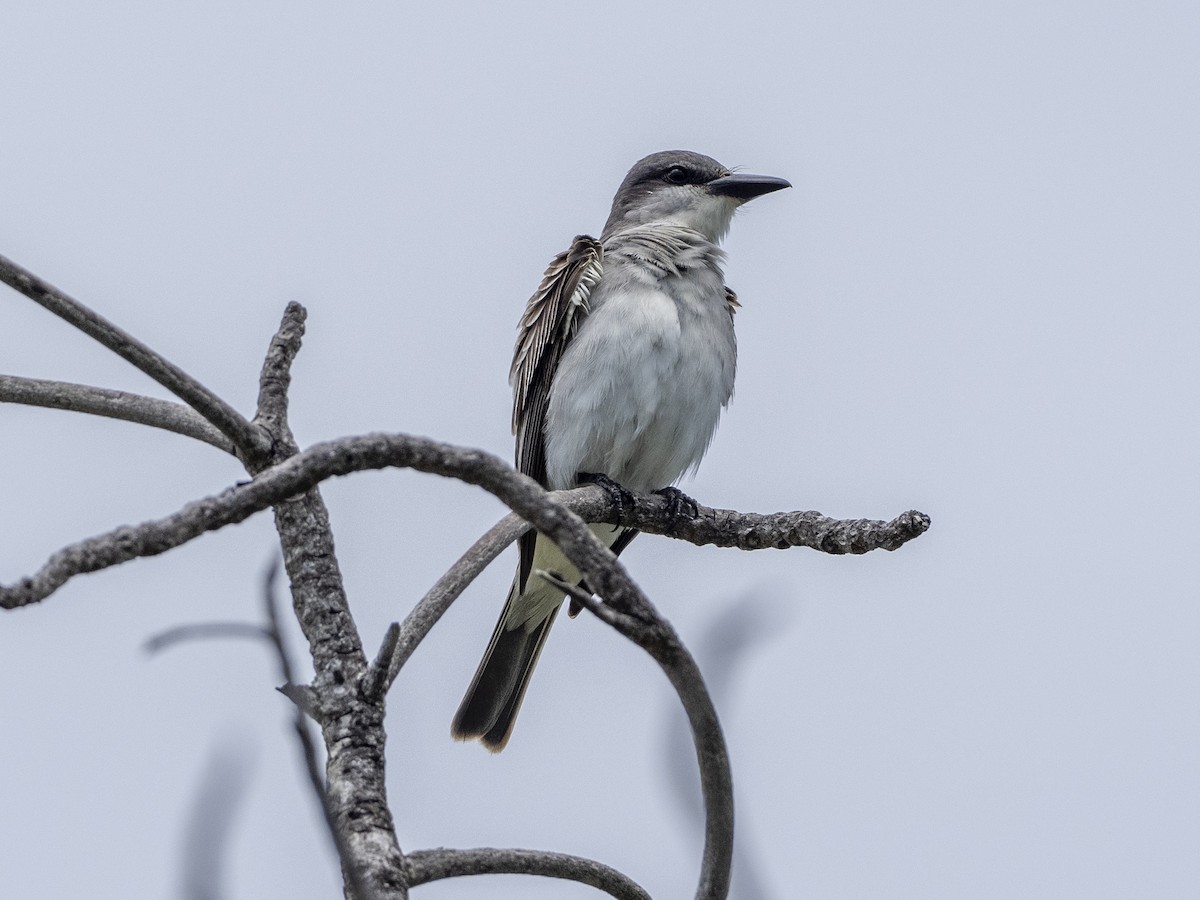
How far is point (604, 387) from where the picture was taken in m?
6.87

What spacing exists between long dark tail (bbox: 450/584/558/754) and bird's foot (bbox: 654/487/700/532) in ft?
3.70

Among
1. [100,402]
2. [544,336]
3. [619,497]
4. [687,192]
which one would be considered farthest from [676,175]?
[100,402]

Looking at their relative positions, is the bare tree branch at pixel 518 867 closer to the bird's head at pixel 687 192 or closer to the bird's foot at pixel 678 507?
the bird's foot at pixel 678 507

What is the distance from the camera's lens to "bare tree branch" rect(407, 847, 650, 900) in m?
2.79

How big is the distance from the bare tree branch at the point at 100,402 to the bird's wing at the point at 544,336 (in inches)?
147

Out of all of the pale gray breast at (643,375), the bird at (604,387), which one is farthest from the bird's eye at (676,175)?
the pale gray breast at (643,375)

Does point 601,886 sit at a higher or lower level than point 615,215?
lower

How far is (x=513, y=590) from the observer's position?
7238 millimetres

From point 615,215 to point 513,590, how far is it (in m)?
2.63

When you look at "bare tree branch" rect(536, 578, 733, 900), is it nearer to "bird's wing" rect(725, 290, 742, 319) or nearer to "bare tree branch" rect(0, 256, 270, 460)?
"bare tree branch" rect(0, 256, 270, 460)

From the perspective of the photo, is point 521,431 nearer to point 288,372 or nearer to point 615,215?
point 615,215

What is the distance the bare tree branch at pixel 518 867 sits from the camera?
110 inches

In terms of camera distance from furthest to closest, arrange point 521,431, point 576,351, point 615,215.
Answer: point 615,215 < point 521,431 < point 576,351

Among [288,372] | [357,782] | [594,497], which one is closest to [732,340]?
[594,497]
